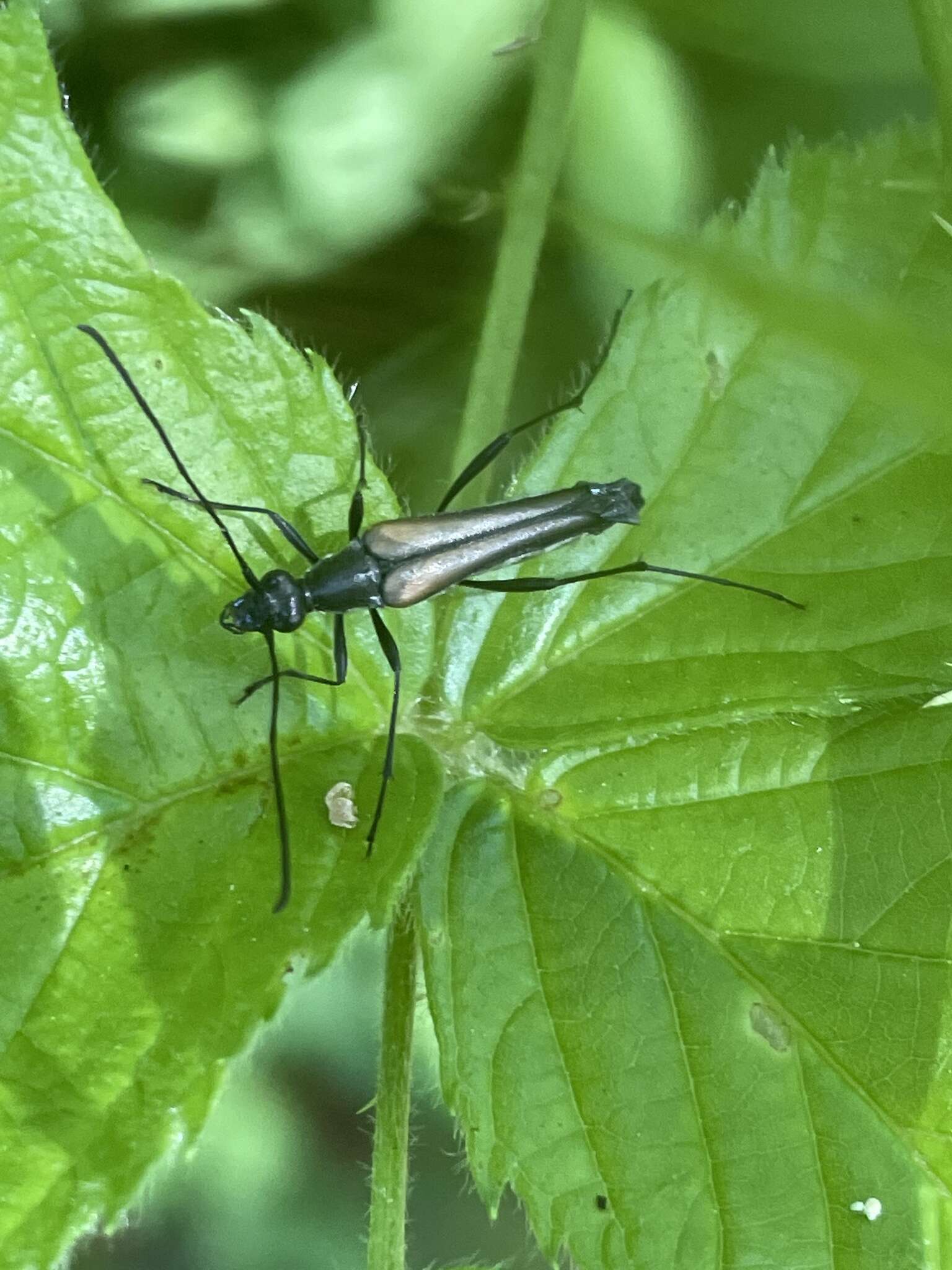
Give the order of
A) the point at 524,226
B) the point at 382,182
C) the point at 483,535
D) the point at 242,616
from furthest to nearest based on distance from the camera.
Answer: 1. the point at 382,182
2. the point at 524,226
3. the point at 483,535
4. the point at 242,616

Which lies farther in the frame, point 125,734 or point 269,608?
point 269,608

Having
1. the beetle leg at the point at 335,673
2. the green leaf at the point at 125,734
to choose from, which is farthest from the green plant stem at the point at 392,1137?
the beetle leg at the point at 335,673

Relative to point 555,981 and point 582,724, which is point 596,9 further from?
point 555,981

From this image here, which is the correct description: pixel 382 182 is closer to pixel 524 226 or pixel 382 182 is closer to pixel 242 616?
pixel 524 226

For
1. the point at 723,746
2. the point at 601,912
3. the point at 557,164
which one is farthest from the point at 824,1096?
the point at 557,164

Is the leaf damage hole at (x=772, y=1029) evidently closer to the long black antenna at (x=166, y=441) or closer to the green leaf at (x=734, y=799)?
the green leaf at (x=734, y=799)

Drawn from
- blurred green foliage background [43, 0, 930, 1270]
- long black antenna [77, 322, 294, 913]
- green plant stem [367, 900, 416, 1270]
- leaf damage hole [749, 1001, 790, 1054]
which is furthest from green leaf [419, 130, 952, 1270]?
blurred green foliage background [43, 0, 930, 1270]

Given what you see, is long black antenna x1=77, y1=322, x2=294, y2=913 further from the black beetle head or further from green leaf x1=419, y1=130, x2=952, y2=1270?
green leaf x1=419, y1=130, x2=952, y2=1270

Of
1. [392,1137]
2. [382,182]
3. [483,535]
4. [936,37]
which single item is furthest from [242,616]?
[936,37]
